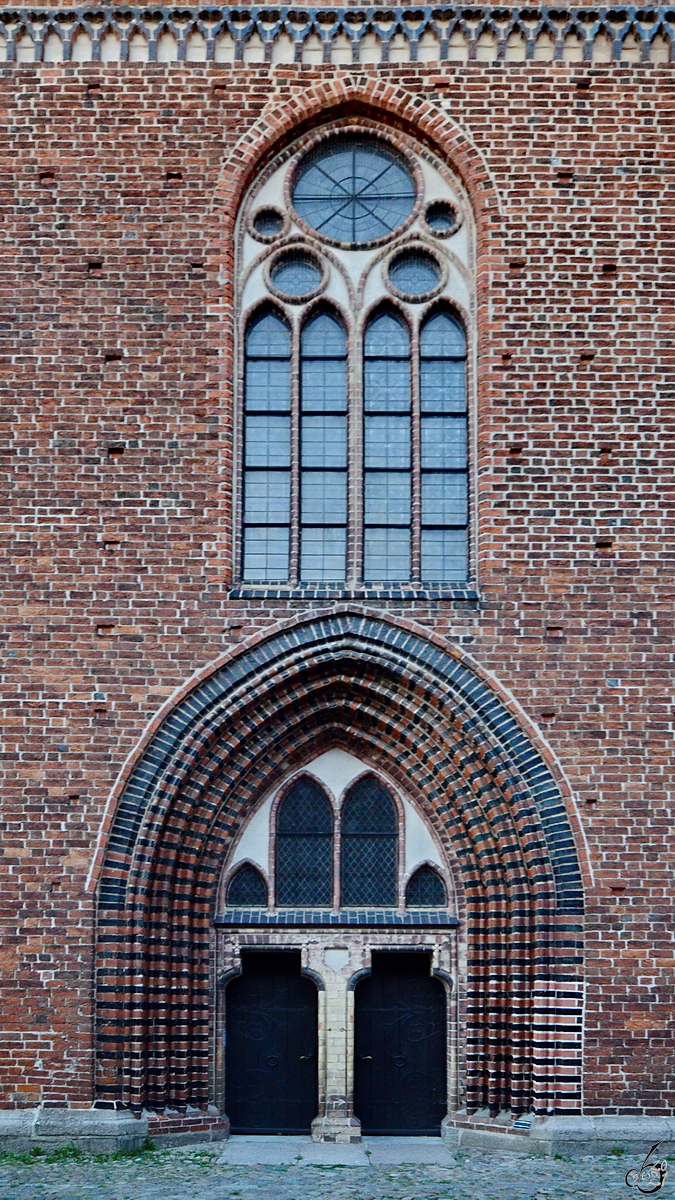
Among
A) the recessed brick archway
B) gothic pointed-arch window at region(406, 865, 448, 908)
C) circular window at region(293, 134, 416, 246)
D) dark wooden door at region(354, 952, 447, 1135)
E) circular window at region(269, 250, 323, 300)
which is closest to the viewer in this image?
the recessed brick archway

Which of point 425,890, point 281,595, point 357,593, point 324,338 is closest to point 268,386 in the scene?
point 324,338

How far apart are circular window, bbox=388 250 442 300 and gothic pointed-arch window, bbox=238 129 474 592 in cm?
1

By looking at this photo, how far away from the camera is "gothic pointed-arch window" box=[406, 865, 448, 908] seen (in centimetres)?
1209

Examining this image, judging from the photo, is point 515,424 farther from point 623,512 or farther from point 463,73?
point 463,73

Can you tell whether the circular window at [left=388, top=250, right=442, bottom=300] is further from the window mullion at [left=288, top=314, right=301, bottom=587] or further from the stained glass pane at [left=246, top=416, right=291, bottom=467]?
the stained glass pane at [left=246, top=416, right=291, bottom=467]

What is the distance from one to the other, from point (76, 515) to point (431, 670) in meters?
3.25

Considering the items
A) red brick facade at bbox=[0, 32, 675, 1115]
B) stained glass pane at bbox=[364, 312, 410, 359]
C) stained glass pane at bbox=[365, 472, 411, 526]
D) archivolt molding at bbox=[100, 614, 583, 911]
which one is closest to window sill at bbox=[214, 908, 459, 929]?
red brick facade at bbox=[0, 32, 675, 1115]

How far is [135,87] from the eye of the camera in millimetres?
12578

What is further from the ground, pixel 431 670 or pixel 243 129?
pixel 243 129

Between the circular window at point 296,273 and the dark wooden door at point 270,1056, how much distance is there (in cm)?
583

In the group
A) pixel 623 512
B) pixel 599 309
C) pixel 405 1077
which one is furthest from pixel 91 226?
pixel 405 1077

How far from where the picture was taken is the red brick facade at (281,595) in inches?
448

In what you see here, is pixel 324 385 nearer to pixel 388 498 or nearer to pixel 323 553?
pixel 388 498

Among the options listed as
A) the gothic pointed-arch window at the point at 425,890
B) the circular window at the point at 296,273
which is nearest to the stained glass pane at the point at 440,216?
the circular window at the point at 296,273
